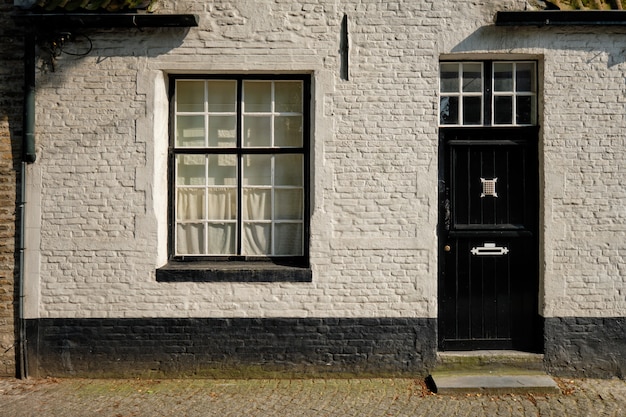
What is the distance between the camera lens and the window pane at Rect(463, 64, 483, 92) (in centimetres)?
611

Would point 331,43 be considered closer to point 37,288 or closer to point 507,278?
point 507,278

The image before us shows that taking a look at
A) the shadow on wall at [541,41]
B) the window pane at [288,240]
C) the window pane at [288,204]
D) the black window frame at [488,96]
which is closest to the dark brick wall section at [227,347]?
the window pane at [288,240]

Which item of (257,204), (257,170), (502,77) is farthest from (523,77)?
(257,204)

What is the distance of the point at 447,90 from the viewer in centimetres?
613

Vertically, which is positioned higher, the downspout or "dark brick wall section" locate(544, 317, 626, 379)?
the downspout

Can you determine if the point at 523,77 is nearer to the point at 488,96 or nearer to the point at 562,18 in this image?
the point at 488,96

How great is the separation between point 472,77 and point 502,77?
0.34 meters

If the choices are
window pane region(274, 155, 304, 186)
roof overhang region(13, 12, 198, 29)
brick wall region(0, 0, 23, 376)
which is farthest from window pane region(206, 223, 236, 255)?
roof overhang region(13, 12, 198, 29)

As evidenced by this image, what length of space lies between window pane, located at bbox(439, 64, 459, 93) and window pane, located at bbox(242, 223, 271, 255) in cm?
258

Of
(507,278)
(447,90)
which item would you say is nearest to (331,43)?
(447,90)

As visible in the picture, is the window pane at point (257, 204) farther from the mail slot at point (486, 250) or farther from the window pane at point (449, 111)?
the mail slot at point (486, 250)

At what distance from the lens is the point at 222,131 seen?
20.4 feet

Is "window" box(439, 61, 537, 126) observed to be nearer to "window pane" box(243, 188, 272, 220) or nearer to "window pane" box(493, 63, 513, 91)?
"window pane" box(493, 63, 513, 91)

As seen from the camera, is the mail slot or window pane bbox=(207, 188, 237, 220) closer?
the mail slot
